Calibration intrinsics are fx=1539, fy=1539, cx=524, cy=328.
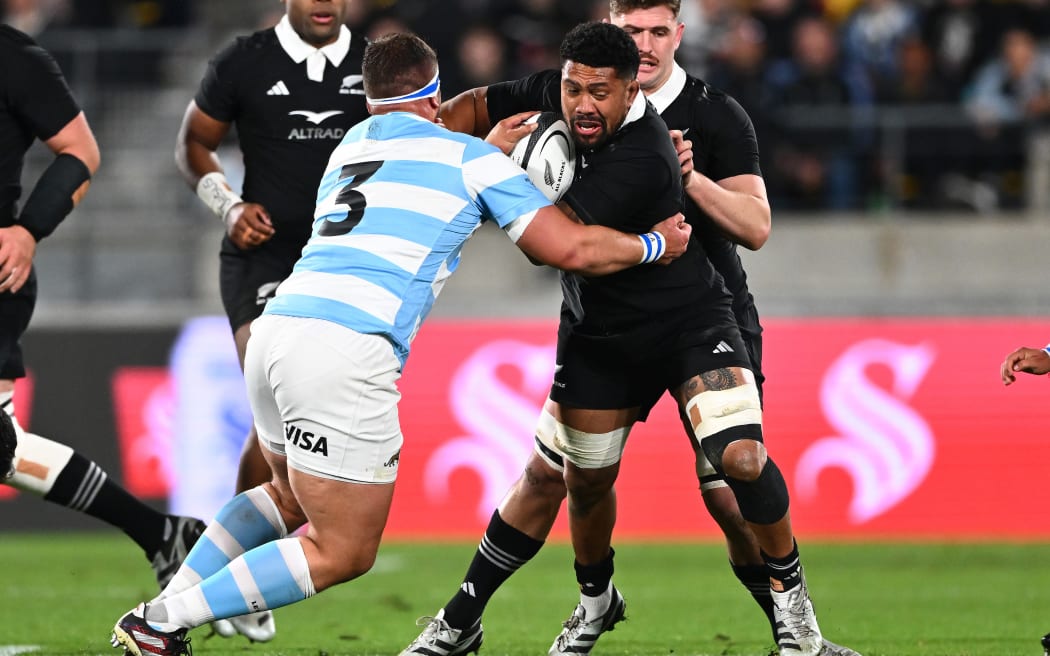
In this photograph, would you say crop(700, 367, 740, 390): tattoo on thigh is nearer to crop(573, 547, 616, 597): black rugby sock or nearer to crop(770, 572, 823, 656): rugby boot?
crop(770, 572, 823, 656): rugby boot

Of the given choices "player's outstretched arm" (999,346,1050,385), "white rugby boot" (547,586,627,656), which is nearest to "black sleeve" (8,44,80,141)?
"white rugby boot" (547,586,627,656)

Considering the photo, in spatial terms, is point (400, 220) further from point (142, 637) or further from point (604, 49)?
point (142, 637)

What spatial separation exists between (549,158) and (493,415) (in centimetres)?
624

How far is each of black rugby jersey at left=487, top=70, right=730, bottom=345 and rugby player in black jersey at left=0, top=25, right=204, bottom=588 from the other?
1.79 meters

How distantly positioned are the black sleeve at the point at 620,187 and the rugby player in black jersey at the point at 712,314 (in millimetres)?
104

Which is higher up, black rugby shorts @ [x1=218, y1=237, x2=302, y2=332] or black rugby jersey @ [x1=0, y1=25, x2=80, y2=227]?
black rugby jersey @ [x1=0, y1=25, x2=80, y2=227]

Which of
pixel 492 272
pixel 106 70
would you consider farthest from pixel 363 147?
pixel 106 70

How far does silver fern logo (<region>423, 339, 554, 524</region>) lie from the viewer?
11.3m

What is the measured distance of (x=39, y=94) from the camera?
6.17m

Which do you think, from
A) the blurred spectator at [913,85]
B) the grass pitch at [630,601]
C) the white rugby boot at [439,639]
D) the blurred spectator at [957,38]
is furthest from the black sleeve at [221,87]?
the blurred spectator at [957,38]

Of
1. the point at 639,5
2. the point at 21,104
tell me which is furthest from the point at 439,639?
the point at 21,104

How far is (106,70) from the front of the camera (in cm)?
1495

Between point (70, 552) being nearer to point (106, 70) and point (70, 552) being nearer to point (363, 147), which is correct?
point (106, 70)

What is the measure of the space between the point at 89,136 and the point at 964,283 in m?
8.93
